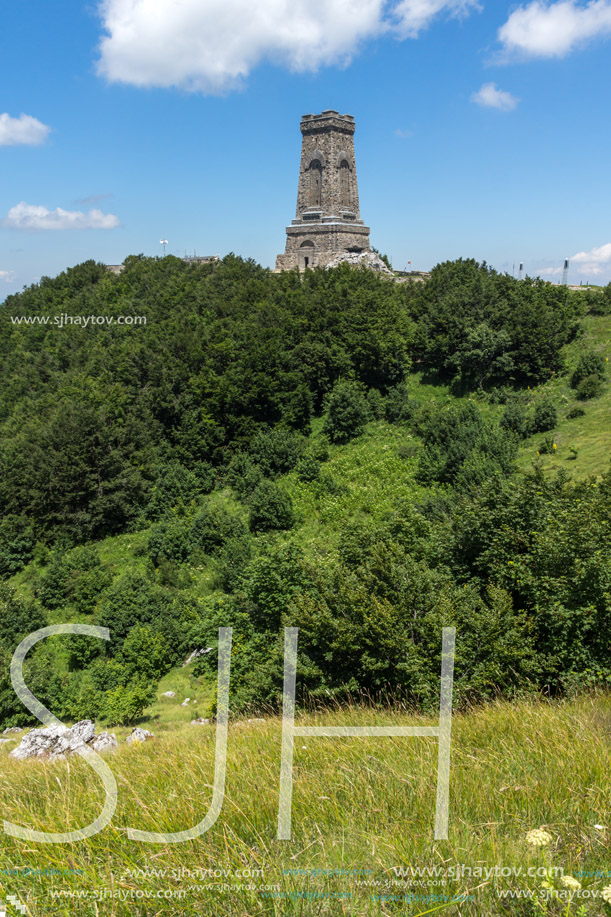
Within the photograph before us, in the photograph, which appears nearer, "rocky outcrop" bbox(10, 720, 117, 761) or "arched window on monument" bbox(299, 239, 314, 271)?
"rocky outcrop" bbox(10, 720, 117, 761)

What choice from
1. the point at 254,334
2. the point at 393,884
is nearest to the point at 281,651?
the point at 393,884

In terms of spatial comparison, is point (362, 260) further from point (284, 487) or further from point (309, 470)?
point (284, 487)

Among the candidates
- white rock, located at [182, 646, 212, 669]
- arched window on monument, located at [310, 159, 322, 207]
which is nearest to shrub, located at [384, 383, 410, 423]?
white rock, located at [182, 646, 212, 669]

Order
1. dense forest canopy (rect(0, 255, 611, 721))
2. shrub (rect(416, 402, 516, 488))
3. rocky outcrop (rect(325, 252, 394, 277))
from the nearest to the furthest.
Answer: dense forest canopy (rect(0, 255, 611, 721))
shrub (rect(416, 402, 516, 488))
rocky outcrop (rect(325, 252, 394, 277))

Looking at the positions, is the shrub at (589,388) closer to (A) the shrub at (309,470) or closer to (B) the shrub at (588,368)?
(B) the shrub at (588,368)

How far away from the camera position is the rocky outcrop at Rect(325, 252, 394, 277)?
4750 cm

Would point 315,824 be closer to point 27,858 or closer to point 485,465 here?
point 27,858

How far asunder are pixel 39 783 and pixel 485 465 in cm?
2308

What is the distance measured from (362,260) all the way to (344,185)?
7155mm

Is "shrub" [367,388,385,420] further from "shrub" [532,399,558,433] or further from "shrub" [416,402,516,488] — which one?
"shrub" [532,399,558,433]

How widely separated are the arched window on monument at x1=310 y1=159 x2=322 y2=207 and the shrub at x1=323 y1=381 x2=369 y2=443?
23429 millimetres

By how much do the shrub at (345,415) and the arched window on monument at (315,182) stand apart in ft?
76.9

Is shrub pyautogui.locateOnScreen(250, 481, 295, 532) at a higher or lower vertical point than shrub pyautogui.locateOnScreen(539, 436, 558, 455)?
lower

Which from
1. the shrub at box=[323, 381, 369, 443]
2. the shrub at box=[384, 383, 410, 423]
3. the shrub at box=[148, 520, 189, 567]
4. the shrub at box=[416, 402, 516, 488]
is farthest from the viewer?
the shrub at box=[384, 383, 410, 423]
